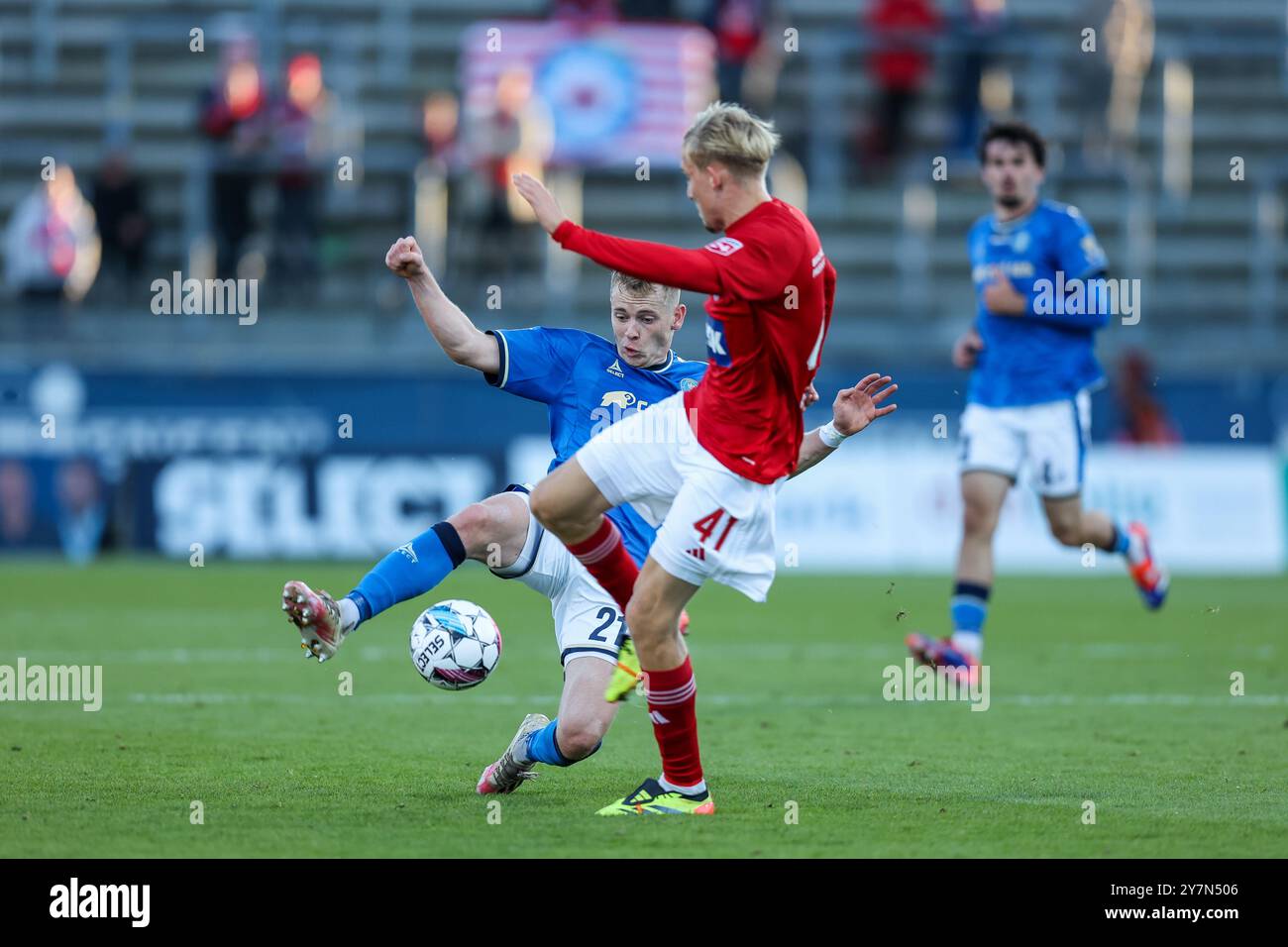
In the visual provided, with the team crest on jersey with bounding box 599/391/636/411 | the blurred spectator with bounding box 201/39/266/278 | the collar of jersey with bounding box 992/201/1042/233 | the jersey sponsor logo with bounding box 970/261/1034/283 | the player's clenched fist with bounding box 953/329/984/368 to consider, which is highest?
the blurred spectator with bounding box 201/39/266/278

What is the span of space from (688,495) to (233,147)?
14608mm

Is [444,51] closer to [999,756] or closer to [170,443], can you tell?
[170,443]

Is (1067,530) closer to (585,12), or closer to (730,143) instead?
(730,143)

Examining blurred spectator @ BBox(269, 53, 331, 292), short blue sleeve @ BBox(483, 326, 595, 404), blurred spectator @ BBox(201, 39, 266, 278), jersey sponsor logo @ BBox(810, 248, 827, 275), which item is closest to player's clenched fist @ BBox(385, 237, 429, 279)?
short blue sleeve @ BBox(483, 326, 595, 404)

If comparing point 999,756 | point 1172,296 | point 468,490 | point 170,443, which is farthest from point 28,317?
point 999,756

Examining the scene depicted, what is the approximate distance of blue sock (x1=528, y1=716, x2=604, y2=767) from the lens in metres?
6.25

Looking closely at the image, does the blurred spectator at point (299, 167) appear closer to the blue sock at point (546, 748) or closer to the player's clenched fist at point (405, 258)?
the player's clenched fist at point (405, 258)

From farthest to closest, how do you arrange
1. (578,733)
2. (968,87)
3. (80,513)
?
(968,87) < (80,513) < (578,733)

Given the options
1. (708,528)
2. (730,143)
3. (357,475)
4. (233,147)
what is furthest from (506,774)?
(233,147)

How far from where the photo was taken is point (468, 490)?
56.2ft

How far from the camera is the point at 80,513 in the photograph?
686 inches

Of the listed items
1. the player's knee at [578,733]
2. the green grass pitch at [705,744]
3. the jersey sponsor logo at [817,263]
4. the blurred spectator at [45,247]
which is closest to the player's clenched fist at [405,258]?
the jersey sponsor logo at [817,263]

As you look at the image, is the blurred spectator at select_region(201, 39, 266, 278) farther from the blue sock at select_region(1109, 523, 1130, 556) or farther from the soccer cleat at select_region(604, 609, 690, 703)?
the soccer cleat at select_region(604, 609, 690, 703)

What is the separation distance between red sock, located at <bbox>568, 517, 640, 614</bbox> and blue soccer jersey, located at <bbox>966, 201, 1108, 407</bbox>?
14.5ft
